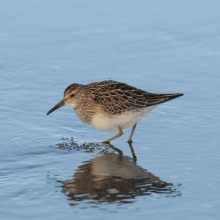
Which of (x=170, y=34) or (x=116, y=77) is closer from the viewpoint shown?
(x=116, y=77)

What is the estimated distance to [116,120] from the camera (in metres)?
10.2

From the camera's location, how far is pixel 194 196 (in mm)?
7566

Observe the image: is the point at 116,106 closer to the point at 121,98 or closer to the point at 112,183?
the point at 121,98

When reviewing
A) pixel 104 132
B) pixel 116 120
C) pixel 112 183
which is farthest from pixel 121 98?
pixel 112 183

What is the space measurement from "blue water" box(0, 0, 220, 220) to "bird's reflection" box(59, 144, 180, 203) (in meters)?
0.02

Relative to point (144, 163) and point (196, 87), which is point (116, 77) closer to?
point (196, 87)

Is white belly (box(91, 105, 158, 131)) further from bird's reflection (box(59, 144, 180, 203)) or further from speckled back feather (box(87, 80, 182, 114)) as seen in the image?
bird's reflection (box(59, 144, 180, 203))

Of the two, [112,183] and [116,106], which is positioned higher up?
[116,106]

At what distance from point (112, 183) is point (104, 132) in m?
2.91

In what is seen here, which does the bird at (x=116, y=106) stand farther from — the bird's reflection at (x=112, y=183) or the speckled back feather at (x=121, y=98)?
the bird's reflection at (x=112, y=183)

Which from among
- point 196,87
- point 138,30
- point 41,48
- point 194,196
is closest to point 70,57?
point 41,48

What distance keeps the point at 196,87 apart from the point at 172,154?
358 centimetres

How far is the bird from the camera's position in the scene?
33.2 feet

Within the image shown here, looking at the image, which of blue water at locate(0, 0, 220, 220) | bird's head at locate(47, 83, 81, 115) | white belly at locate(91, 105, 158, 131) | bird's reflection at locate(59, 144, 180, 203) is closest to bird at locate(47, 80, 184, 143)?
white belly at locate(91, 105, 158, 131)
